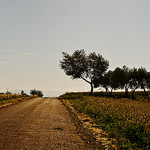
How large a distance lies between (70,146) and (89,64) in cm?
4621

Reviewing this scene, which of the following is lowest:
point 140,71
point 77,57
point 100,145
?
point 100,145

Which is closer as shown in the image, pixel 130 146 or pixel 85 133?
pixel 130 146

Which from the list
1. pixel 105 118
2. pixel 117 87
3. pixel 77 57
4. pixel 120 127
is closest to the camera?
pixel 120 127

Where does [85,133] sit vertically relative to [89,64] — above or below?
below

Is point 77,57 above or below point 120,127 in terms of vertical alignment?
above

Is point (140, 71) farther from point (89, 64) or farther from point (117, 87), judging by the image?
point (89, 64)

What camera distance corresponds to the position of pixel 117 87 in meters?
60.3

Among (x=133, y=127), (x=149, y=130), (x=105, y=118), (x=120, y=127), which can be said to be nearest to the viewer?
(x=149, y=130)

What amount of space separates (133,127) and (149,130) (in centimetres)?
78

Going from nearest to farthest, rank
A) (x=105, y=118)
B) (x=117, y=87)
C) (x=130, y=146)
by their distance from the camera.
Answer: (x=130, y=146), (x=105, y=118), (x=117, y=87)

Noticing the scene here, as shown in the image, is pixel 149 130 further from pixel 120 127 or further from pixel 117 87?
pixel 117 87

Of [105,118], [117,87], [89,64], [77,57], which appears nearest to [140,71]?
[117,87]

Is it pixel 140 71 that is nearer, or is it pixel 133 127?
pixel 133 127

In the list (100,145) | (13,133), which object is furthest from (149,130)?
(13,133)
